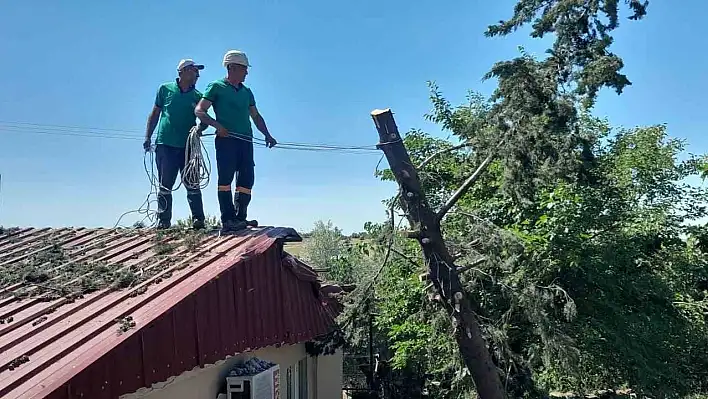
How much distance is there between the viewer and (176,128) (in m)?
6.80

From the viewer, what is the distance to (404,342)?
880cm

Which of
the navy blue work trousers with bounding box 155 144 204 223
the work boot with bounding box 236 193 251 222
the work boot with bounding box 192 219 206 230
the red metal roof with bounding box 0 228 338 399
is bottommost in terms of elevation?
the red metal roof with bounding box 0 228 338 399

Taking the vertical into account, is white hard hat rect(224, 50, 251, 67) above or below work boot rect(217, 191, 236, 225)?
above

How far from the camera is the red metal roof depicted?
10.9 feet

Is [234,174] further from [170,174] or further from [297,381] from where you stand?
[297,381]

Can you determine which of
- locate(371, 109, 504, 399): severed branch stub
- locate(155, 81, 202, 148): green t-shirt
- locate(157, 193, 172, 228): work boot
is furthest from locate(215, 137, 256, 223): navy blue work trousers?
locate(371, 109, 504, 399): severed branch stub

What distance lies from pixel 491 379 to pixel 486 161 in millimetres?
2399

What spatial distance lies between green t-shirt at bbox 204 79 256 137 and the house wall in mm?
2441

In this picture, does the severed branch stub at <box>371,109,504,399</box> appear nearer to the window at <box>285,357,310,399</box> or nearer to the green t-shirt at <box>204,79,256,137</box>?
the green t-shirt at <box>204,79,256,137</box>

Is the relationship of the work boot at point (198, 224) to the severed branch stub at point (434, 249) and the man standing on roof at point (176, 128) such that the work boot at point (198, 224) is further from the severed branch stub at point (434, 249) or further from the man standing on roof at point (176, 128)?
the severed branch stub at point (434, 249)

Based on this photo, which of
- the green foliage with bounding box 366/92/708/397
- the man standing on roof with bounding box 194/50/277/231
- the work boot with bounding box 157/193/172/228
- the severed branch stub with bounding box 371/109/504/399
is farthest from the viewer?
the green foliage with bounding box 366/92/708/397

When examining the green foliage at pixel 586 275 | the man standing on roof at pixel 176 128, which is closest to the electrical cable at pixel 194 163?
the man standing on roof at pixel 176 128

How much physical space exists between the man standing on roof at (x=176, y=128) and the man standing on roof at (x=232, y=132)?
0.44 meters

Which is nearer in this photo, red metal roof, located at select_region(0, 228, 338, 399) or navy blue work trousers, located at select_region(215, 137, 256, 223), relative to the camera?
red metal roof, located at select_region(0, 228, 338, 399)
